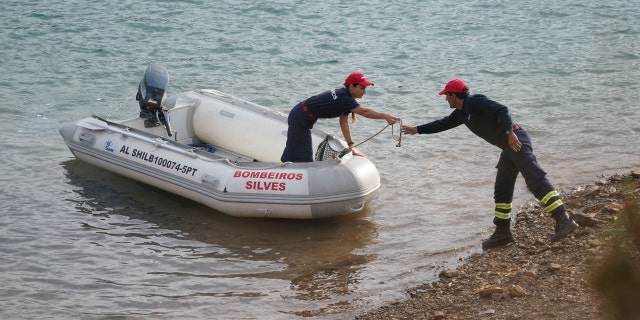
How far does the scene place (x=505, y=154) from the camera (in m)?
6.39

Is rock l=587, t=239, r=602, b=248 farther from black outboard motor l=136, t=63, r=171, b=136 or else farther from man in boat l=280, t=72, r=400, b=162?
black outboard motor l=136, t=63, r=171, b=136

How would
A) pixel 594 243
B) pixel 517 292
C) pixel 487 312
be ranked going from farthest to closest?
pixel 594 243
pixel 517 292
pixel 487 312

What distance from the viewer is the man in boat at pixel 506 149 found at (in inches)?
247

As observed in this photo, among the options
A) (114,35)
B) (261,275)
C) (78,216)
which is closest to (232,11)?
(114,35)

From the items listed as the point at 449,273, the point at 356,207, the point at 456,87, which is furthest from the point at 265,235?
the point at 456,87

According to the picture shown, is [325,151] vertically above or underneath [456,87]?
underneath

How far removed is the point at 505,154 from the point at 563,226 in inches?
25.6

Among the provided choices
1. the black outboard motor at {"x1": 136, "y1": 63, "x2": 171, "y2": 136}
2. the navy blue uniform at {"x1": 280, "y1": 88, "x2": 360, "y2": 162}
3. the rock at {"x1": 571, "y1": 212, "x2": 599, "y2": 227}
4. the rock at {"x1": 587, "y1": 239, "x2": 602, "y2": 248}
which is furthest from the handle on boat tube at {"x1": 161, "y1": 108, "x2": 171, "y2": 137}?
the rock at {"x1": 587, "y1": 239, "x2": 602, "y2": 248}

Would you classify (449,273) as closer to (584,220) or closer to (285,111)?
(584,220)

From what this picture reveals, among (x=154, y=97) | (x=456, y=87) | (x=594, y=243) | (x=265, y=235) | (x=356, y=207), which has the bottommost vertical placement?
(x=265, y=235)

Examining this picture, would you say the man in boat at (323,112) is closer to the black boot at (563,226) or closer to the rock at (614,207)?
the black boot at (563,226)

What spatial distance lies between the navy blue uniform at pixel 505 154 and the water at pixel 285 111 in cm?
73

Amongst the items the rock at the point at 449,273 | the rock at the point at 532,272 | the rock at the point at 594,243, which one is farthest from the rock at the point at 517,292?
the rock at the point at 449,273

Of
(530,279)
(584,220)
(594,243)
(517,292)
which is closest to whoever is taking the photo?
(517,292)
